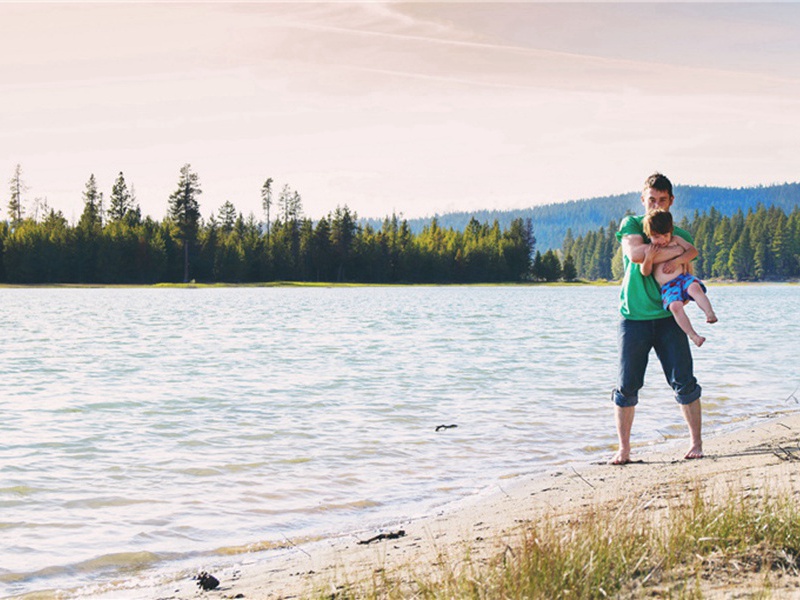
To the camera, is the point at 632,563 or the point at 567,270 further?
the point at 567,270

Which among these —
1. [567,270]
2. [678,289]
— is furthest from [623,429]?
[567,270]

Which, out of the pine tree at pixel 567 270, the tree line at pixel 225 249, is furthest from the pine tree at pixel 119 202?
the pine tree at pixel 567 270

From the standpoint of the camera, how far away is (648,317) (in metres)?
6.80

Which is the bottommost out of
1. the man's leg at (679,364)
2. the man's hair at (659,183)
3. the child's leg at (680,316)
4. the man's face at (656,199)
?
the man's leg at (679,364)

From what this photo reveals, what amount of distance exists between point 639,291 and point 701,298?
1.91 ft

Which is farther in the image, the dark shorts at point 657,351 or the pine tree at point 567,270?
the pine tree at point 567,270

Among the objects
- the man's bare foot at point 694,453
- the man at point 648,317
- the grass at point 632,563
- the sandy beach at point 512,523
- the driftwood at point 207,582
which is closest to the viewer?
the grass at point 632,563

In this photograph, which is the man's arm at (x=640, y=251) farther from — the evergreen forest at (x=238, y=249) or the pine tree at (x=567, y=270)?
the pine tree at (x=567, y=270)

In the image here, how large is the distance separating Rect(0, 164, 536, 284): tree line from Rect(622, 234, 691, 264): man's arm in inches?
3598

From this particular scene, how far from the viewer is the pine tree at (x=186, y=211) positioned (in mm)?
97688

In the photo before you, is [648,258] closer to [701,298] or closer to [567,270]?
[701,298]

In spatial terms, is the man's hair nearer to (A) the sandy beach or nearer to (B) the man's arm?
(B) the man's arm

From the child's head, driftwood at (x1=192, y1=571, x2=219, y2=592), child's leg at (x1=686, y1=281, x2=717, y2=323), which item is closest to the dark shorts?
child's leg at (x1=686, y1=281, x2=717, y2=323)

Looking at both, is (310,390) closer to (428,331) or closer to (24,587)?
(24,587)
